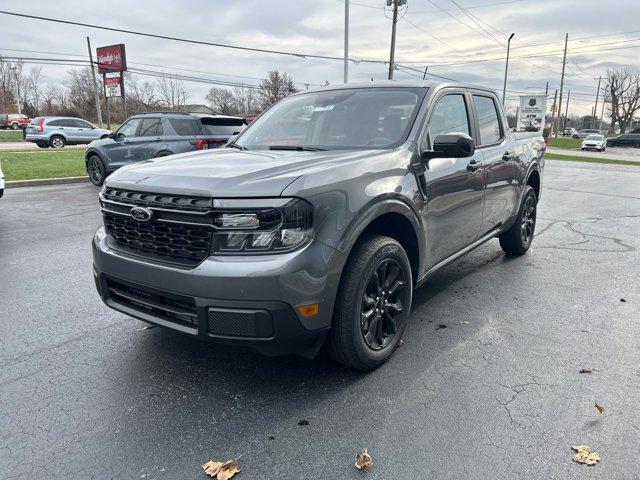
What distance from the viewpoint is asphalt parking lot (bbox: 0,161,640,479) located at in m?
2.33

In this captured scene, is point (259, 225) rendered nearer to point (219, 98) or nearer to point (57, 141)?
point (57, 141)

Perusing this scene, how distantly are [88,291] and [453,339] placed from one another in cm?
339

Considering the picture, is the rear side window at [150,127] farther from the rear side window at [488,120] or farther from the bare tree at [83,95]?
the bare tree at [83,95]

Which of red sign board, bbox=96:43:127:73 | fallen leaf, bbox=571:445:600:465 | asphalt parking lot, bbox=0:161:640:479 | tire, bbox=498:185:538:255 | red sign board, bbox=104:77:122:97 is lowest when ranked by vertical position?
asphalt parking lot, bbox=0:161:640:479

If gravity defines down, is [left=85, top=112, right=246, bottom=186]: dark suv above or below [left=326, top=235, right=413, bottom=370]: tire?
above

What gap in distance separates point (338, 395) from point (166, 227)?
55.1 inches

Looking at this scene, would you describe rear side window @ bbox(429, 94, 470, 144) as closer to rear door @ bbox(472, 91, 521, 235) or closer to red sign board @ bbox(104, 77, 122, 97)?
rear door @ bbox(472, 91, 521, 235)

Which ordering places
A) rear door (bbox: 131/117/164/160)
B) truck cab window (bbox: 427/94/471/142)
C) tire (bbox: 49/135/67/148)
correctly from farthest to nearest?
tire (bbox: 49/135/67/148) < rear door (bbox: 131/117/164/160) < truck cab window (bbox: 427/94/471/142)

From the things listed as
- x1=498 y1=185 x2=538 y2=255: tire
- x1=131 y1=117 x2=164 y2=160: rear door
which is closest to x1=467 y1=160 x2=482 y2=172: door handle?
x1=498 y1=185 x2=538 y2=255: tire

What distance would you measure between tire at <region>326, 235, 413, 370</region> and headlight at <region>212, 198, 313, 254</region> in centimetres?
47

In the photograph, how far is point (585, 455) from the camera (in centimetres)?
235

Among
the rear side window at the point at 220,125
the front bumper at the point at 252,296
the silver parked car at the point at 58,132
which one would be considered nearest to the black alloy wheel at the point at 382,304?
the front bumper at the point at 252,296

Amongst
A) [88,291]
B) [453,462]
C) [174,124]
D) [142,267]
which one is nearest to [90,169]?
[174,124]

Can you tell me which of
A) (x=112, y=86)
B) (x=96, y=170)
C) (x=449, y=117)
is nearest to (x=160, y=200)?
(x=449, y=117)
